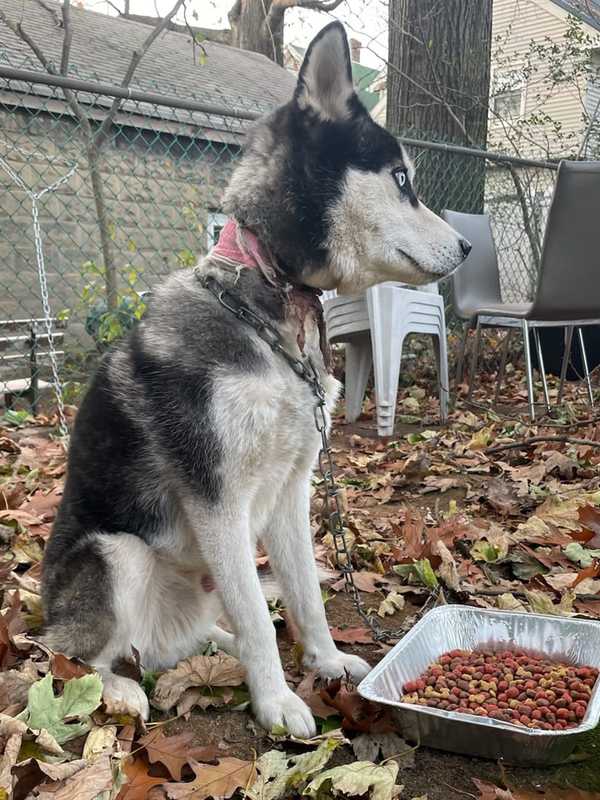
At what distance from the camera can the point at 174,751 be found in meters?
1.76

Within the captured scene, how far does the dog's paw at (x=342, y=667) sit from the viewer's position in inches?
85.6

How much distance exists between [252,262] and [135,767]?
51.9 inches

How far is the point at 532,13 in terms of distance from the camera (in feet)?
71.6

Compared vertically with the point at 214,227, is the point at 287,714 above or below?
below

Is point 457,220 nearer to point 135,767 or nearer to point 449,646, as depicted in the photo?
point 449,646

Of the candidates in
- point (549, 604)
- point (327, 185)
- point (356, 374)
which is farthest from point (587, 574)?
point (356, 374)

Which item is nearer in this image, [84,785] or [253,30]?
[84,785]

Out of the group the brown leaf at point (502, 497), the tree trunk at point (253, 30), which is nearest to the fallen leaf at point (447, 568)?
the brown leaf at point (502, 497)

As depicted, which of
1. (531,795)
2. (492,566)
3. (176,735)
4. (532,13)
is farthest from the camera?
(532,13)

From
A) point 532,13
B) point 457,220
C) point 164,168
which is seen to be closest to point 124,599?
point 457,220

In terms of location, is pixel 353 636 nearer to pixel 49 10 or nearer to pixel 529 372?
pixel 529 372

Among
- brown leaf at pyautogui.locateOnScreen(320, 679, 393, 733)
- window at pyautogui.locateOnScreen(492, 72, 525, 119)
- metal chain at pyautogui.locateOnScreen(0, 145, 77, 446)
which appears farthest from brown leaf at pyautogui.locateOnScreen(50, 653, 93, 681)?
window at pyautogui.locateOnScreen(492, 72, 525, 119)

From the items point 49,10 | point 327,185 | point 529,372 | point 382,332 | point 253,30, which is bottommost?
point 529,372

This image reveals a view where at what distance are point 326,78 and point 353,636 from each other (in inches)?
69.0
